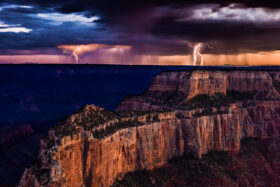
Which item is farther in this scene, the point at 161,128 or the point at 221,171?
the point at 221,171

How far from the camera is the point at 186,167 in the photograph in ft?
192

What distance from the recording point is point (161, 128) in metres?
57.2

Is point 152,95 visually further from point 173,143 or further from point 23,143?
point 23,143

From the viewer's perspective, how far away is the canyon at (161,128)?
3391 centimetres

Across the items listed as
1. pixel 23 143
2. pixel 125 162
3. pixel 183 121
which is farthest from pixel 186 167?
pixel 23 143

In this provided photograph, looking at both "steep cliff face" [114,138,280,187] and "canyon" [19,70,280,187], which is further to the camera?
"steep cliff face" [114,138,280,187]

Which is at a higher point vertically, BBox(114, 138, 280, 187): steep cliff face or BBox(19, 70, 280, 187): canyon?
BBox(19, 70, 280, 187): canyon

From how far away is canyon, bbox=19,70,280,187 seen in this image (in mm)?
33906

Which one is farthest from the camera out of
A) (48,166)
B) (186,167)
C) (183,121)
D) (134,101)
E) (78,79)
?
(78,79)

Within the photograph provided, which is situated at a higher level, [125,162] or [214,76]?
[214,76]

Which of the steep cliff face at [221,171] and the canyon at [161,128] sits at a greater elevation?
the canyon at [161,128]

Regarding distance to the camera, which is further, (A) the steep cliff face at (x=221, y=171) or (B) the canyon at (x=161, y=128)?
(A) the steep cliff face at (x=221, y=171)

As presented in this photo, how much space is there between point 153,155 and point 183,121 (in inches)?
437

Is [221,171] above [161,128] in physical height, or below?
below
